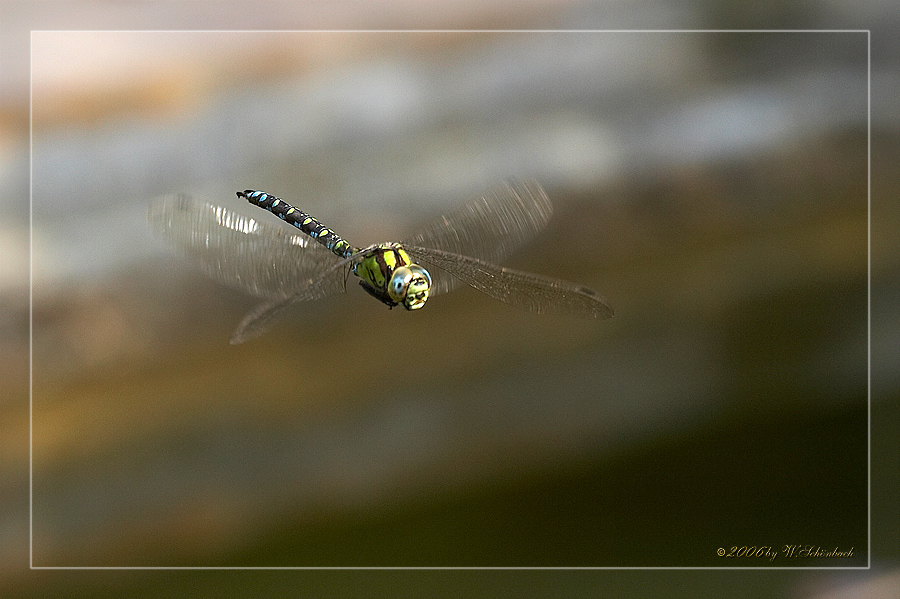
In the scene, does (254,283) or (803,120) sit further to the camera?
(803,120)

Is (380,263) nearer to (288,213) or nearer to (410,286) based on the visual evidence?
(410,286)

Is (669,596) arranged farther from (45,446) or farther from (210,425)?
(45,446)

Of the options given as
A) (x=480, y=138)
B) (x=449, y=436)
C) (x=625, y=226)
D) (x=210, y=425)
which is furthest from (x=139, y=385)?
(x=625, y=226)

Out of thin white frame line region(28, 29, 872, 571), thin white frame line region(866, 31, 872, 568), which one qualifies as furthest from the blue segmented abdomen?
thin white frame line region(866, 31, 872, 568)

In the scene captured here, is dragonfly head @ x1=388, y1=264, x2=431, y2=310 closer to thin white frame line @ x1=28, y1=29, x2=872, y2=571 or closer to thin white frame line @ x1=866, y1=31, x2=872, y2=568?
thin white frame line @ x1=28, y1=29, x2=872, y2=571

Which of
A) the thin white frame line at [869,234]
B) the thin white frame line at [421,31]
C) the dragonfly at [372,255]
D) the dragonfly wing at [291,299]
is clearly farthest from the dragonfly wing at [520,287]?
the thin white frame line at [869,234]

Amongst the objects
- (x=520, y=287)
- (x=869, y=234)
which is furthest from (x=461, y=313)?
(x=869, y=234)
